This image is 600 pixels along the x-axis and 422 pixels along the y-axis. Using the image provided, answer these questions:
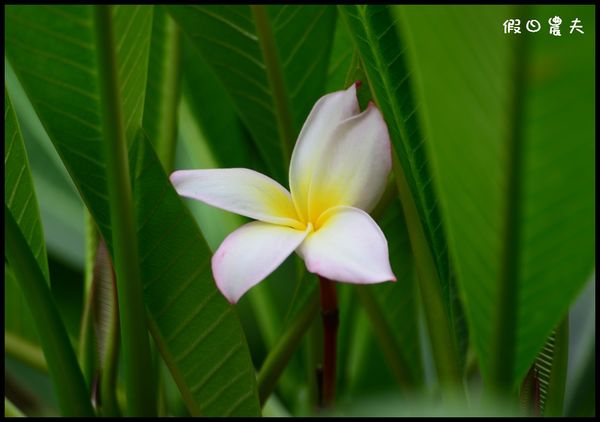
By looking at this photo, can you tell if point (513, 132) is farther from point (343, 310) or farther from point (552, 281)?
point (343, 310)

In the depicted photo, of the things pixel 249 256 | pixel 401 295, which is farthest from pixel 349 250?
pixel 401 295

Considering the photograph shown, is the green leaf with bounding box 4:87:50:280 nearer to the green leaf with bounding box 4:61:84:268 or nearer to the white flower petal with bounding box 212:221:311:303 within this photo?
the white flower petal with bounding box 212:221:311:303

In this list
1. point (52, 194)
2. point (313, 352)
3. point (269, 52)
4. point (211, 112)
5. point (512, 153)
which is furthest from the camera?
point (52, 194)

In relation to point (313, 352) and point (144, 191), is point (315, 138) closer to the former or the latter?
point (144, 191)

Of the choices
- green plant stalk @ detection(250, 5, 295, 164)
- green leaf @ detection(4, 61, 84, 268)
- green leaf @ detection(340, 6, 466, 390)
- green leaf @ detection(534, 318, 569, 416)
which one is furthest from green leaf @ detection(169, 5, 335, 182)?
green leaf @ detection(4, 61, 84, 268)

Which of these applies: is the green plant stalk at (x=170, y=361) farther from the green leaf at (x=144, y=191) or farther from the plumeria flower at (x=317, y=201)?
the plumeria flower at (x=317, y=201)

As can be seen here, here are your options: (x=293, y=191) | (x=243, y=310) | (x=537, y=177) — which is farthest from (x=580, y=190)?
(x=243, y=310)
